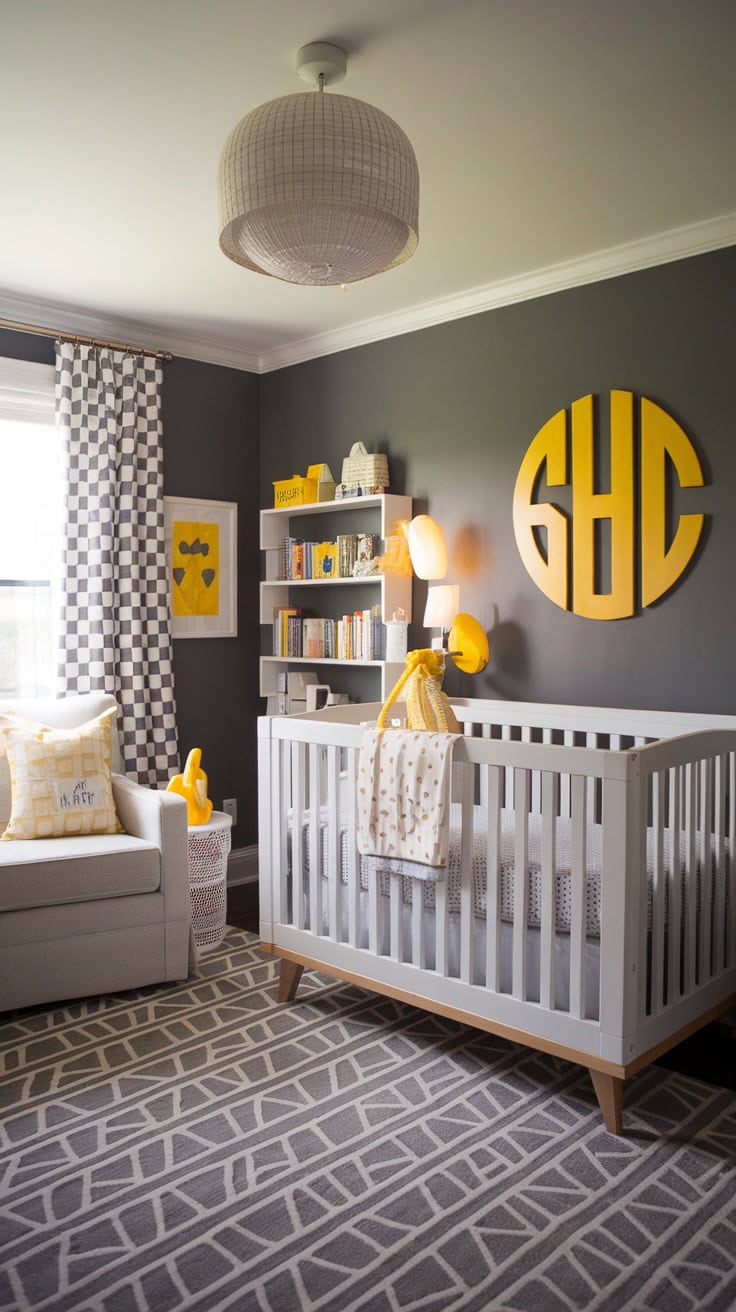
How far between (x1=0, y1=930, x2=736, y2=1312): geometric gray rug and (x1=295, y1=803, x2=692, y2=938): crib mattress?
45 centimetres

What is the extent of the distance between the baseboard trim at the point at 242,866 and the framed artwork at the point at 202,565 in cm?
101

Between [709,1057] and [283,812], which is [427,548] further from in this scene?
[709,1057]

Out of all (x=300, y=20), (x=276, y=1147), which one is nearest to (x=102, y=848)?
(x=276, y=1147)

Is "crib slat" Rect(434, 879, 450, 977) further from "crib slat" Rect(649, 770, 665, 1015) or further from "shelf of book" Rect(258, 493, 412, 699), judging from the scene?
"shelf of book" Rect(258, 493, 412, 699)

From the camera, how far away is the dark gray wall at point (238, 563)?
14.4 feet

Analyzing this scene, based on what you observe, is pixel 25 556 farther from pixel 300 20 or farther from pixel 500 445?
pixel 300 20

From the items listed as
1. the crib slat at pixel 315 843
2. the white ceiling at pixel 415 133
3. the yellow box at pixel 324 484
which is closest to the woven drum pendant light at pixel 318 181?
the white ceiling at pixel 415 133

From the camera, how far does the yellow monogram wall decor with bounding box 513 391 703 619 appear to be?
10.3ft

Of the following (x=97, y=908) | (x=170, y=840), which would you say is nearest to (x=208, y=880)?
(x=170, y=840)

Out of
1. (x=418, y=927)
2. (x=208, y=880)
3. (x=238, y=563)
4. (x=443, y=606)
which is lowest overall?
(x=208, y=880)

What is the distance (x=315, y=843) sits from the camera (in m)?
2.81

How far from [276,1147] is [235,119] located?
2435mm

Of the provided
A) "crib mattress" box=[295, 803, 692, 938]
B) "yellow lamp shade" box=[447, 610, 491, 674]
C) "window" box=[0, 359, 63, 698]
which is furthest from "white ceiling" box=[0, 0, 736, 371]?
"crib mattress" box=[295, 803, 692, 938]

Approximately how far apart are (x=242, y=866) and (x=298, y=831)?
6.03 ft
